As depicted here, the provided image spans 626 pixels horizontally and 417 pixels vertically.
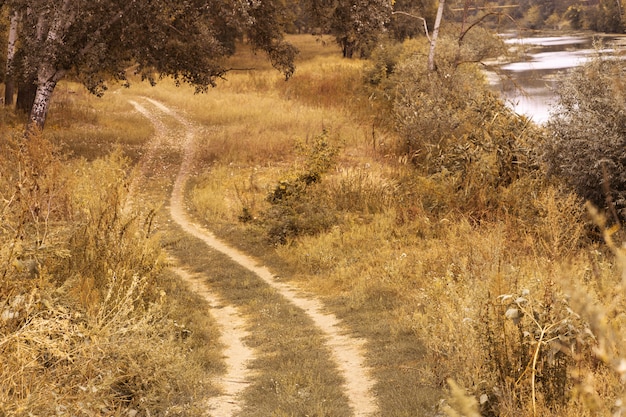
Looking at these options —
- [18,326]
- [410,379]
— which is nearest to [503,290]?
[410,379]

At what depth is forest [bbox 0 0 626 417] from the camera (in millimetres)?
5953

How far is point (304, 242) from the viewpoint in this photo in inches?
512

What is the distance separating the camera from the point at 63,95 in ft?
101

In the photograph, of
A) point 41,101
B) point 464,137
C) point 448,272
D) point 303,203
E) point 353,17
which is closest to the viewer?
point 448,272

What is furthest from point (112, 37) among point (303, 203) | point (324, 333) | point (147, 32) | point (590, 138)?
point (324, 333)

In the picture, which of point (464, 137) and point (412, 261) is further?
point (464, 137)

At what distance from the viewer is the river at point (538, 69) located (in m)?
25.2

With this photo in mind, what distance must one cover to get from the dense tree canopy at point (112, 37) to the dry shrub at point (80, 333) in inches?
367

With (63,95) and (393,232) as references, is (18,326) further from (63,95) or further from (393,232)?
(63,95)

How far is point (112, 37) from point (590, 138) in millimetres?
11757

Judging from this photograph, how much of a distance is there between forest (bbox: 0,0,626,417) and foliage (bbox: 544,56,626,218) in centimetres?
5

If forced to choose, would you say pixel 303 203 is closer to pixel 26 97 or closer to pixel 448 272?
pixel 448 272

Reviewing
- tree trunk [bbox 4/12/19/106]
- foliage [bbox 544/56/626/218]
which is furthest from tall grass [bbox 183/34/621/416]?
tree trunk [bbox 4/12/19/106]

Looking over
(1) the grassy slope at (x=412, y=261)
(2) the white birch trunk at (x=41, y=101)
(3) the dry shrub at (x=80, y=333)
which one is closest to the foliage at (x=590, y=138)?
(1) the grassy slope at (x=412, y=261)
